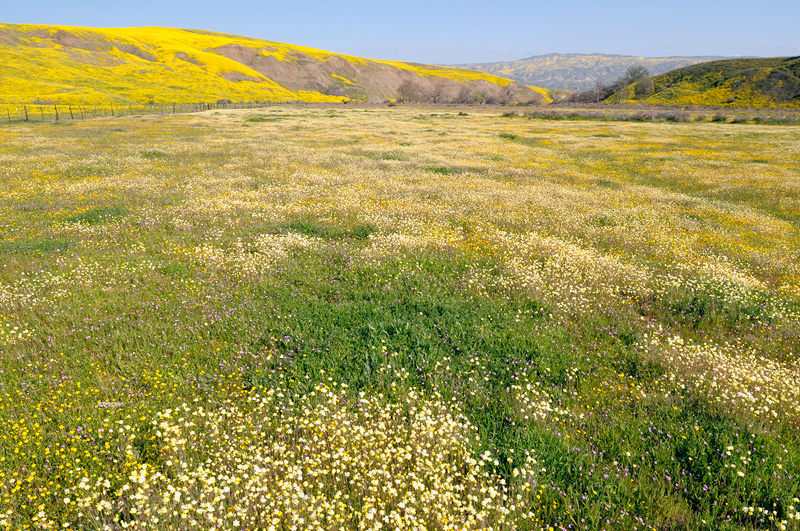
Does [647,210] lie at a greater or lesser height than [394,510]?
greater

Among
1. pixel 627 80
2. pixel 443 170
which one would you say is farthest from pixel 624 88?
pixel 443 170

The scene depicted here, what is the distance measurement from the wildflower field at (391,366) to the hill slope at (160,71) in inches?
3407

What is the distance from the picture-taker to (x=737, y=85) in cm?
10469

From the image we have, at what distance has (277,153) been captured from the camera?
30.5 m

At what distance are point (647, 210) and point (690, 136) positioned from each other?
39.4 meters

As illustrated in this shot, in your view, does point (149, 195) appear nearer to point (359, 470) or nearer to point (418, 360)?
point (418, 360)

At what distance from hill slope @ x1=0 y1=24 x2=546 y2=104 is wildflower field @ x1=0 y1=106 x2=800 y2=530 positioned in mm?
86545

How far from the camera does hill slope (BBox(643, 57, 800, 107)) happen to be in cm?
9288

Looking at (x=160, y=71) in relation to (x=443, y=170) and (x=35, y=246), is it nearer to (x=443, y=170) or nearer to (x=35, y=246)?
(x=443, y=170)

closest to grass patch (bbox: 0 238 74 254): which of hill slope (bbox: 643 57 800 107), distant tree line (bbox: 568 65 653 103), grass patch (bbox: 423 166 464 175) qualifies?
grass patch (bbox: 423 166 464 175)

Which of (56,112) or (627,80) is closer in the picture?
(56,112)

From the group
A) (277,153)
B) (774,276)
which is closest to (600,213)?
(774,276)

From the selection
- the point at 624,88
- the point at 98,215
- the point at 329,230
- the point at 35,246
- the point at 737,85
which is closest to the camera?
the point at 35,246

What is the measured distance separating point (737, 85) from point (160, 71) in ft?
539
